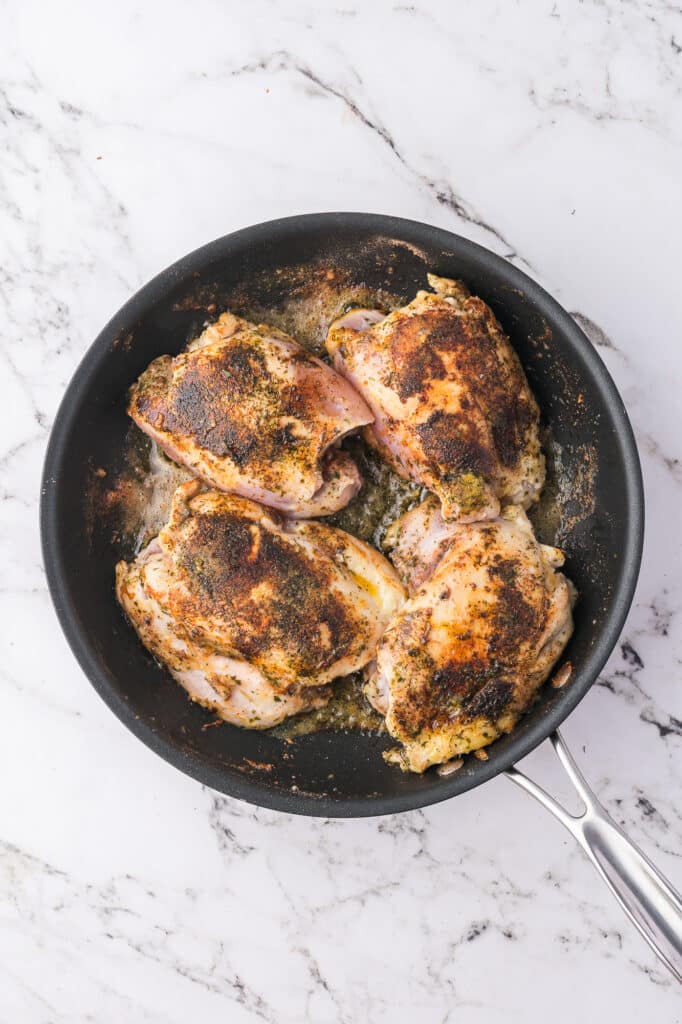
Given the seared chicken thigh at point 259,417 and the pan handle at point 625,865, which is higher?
the seared chicken thigh at point 259,417

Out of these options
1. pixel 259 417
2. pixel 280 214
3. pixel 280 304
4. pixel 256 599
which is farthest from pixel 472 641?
pixel 280 214

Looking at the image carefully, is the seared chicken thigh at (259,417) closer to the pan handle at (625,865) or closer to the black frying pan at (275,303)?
the black frying pan at (275,303)

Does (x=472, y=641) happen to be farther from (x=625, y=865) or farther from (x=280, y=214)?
(x=280, y=214)

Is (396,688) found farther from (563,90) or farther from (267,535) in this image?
(563,90)

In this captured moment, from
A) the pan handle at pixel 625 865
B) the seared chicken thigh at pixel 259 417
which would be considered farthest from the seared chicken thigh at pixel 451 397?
the pan handle at pixel 625 865

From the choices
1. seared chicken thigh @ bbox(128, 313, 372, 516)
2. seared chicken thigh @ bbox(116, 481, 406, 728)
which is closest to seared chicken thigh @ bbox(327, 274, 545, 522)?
seared chicken thigh @ bbox(128, 313, 372, 516)

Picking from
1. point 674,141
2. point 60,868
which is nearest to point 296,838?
point 60,868
